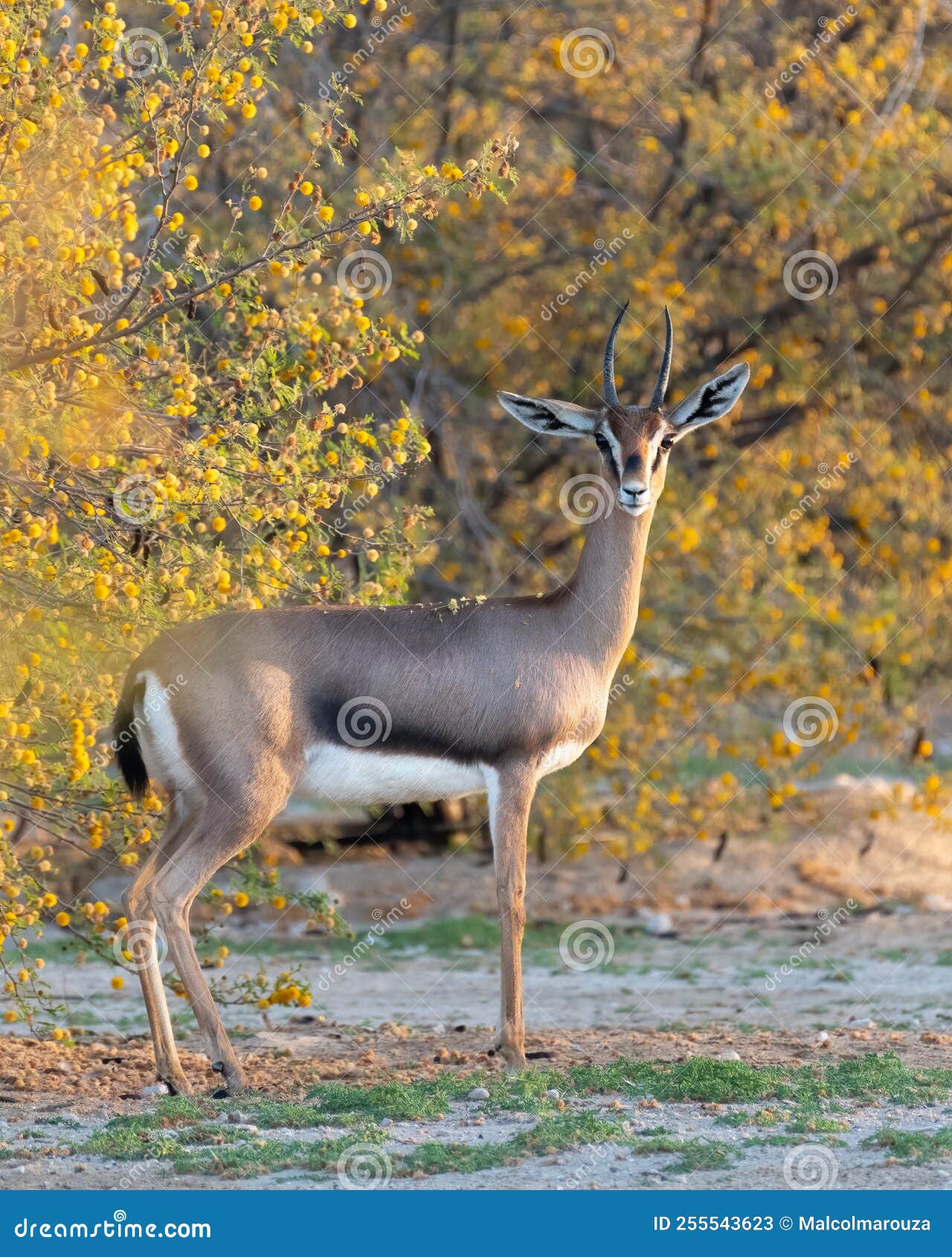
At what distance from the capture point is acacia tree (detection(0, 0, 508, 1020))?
6805mm

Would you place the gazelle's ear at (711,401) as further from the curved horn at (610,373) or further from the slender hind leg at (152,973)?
the slender hind leg at (152,973)

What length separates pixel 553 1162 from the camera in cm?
606

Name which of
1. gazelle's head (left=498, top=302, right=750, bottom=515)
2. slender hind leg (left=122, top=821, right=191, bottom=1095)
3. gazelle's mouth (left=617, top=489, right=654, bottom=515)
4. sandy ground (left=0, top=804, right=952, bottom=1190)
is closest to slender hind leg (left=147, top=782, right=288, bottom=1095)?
slender hind leg (left=122, top=821, right=191, bottom=1095)

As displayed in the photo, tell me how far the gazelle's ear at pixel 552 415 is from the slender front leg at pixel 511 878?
1.63 metres

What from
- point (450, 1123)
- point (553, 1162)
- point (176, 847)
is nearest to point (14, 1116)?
point (176, 847)

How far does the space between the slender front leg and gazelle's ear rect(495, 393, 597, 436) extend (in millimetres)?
1628

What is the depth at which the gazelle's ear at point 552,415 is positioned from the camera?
8008 mm

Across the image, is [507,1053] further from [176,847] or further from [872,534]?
[872,534]

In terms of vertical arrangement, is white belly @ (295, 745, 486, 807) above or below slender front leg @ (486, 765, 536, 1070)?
above

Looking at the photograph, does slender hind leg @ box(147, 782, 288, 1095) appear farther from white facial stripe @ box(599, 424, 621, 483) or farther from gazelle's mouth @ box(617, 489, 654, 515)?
white facial stripe @ box(599, 424, 621, 483)

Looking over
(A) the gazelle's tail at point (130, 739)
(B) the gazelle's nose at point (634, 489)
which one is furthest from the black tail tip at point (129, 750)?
(B) the gazelle's nose at point (634, 489)

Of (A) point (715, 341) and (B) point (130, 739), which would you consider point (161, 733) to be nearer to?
(B) point (130, 739)

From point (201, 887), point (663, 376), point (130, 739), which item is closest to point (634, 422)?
point (663, 376)

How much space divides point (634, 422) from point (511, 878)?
2147mm
